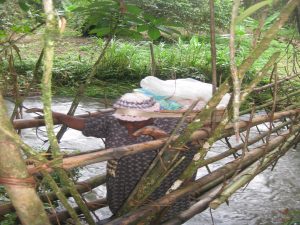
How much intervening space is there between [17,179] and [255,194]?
2645 mm

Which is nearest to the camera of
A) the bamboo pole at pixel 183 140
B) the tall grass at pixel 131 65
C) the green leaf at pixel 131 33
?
the bamboo pole at pixel 183 140

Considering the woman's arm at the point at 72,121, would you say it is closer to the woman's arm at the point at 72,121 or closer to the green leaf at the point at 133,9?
the woman's arm at the point at 72,121

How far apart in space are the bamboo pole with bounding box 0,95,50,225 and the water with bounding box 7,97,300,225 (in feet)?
4.67

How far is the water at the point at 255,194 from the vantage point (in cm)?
299

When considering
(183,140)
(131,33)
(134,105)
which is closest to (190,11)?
(131,33)

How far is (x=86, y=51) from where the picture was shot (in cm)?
876

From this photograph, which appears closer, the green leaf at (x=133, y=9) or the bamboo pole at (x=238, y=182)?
the bamboo pole at (x=238, y=182)

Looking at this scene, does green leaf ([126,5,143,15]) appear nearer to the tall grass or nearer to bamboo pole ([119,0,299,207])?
bamboo pole ([119,0,299,207])

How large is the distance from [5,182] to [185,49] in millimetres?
6848

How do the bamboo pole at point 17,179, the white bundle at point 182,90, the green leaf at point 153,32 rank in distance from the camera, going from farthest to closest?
the green leaf at point 153,32 → the white bundle at point 182,90 → the bamboo pole at point 17,179

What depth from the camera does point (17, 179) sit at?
41.4 inches

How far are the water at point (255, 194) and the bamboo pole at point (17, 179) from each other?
56.1 inches

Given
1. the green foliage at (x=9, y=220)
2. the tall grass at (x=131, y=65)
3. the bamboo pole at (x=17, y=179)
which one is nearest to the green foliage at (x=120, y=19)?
the green foliage at (x=9, y=220)

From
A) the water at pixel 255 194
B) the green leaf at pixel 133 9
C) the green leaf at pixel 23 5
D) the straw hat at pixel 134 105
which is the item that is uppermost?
the green leaf at pixel 133 9
